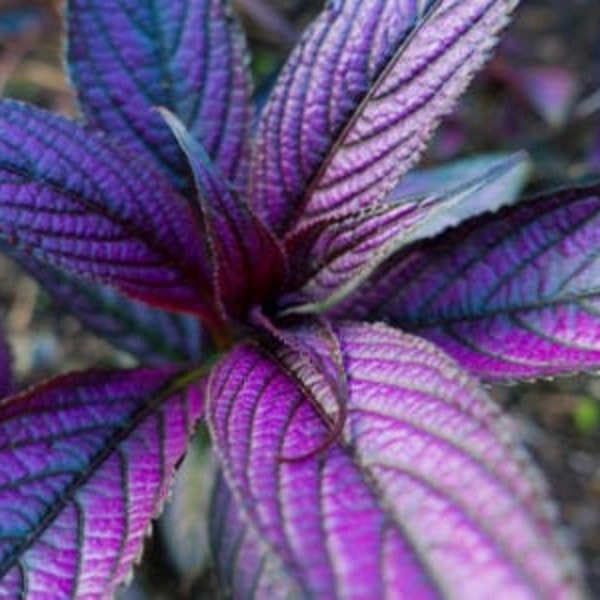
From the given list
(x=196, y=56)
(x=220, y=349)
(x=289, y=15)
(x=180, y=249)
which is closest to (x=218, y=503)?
(x=220, y=349)

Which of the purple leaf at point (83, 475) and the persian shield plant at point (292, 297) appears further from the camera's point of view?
the purple leaf at point (83, 475)

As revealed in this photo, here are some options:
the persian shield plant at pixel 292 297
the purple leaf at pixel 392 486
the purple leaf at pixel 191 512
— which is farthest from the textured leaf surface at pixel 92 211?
the purple leaf at pixel 191 512

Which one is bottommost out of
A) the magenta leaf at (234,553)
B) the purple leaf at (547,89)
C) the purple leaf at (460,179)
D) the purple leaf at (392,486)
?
the purple leaf at (392,486)

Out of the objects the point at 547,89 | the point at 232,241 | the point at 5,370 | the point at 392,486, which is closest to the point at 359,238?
the point at 232,241

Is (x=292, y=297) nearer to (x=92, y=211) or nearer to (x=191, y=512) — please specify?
(x=92, y=211)

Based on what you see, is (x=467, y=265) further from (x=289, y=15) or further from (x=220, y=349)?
(x=289, y=15)

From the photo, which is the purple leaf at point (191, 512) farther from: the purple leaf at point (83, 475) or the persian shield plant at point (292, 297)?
the purple leaf at point (83, 475)
